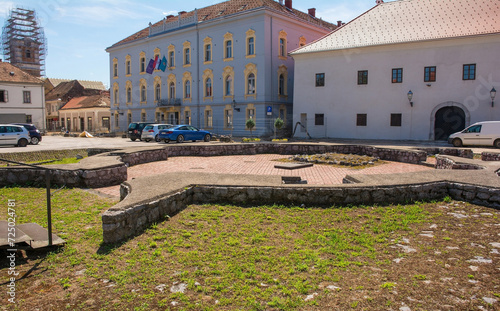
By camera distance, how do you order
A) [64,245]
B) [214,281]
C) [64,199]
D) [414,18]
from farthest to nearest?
1. [414,18]
2. [64,199]
3. [64,245]
4. [214,281]

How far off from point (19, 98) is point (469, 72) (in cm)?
5294

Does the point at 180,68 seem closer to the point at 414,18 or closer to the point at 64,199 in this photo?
the point at 414,18

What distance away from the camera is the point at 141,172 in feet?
42.3

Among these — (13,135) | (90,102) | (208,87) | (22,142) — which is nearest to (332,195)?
(13,135)

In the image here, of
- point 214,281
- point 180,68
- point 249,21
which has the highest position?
point 249,21

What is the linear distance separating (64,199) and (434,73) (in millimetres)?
26021

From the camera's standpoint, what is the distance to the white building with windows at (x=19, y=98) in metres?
49.8

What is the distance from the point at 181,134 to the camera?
28172mm

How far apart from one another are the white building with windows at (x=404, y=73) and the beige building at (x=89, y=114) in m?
36.5

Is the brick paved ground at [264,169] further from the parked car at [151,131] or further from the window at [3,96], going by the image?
the window at [3,96]

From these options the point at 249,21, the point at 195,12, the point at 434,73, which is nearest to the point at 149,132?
the point at 249,21

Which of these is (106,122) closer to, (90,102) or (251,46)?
(90,102)

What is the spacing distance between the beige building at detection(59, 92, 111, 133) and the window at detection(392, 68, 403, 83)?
140ft

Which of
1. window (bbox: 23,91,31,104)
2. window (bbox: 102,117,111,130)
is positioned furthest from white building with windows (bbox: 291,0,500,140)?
window (bbox: 23,91,31,104)
